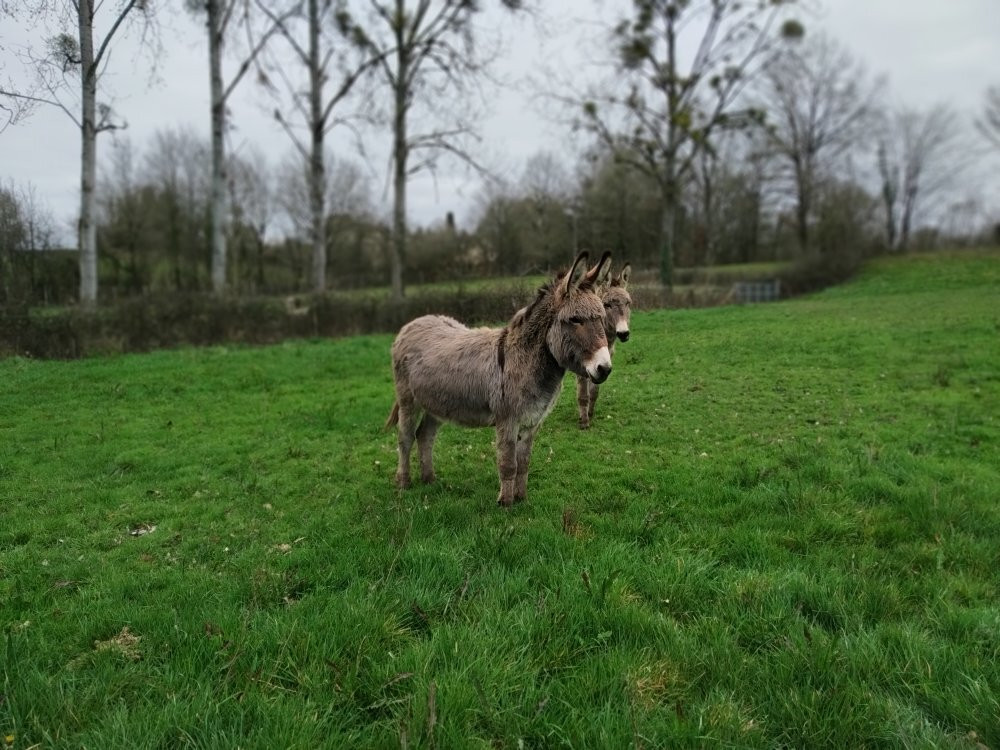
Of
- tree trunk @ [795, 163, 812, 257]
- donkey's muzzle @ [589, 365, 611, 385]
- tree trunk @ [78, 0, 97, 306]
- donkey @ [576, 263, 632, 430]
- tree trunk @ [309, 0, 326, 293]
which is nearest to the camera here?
donkey's muzzle @ [589, 365, 611, 385]

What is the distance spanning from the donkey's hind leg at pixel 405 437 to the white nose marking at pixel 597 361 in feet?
6.98

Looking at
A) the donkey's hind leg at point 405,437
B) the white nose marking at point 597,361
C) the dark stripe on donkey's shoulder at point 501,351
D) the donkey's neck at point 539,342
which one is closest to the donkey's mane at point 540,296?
the donkey's neck at point 539,342

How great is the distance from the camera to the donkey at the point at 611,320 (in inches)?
271

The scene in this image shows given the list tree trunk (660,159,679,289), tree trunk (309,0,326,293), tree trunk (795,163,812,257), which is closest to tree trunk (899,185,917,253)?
tree trunk (795,163,812,257)

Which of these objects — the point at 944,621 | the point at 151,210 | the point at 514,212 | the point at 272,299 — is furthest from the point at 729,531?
the point at 151,210

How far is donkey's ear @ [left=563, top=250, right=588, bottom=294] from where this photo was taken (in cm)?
447

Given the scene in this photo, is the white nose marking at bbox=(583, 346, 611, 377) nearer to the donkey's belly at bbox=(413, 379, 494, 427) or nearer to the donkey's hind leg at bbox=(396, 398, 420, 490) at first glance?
the donkey's belly at bbox=(413, 379, 494, 427)

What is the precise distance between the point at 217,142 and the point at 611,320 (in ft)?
52.3

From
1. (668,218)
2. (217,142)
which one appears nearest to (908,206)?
(668,218)

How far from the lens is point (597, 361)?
4.15 m

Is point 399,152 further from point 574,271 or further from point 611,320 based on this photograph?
point 574,271

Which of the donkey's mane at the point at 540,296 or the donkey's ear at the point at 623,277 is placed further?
the donkey's ear at the point at 623,277

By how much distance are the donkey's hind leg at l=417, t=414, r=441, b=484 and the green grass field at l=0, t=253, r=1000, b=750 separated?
24 cm

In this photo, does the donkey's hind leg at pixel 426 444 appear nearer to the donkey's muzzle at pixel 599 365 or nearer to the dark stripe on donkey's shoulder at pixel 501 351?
the dark stripe on donkey's shoulder at pixel 501 351
